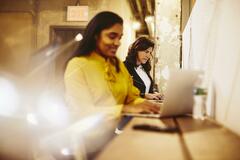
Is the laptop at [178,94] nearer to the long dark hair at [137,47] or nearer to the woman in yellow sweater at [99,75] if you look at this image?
the woman in yellow sweater at [99,75]

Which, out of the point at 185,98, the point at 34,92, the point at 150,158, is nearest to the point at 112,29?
the point at 185,98

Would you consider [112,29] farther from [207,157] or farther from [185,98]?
[207,157]

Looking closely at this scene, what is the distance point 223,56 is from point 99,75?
0.75 m

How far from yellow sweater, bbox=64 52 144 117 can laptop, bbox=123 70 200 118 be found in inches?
8.8

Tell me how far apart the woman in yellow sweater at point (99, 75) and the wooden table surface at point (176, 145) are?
1.58 ft

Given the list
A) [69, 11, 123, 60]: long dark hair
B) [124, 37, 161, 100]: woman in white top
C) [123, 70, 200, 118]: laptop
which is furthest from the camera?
[124, 37, 161, 100]: woman in white top

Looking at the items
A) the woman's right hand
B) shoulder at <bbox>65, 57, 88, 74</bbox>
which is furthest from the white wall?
shoulder at <bbox>65, 57, 88, 74</bbox>

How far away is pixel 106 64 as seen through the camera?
2180 mm

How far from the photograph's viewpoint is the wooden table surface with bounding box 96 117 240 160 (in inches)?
A: 36.9

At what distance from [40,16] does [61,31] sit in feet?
1.89

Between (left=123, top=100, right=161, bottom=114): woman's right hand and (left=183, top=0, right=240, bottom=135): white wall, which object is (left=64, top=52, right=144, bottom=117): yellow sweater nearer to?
(left=123, top=100, right=161, bottom=114): woman's right hand

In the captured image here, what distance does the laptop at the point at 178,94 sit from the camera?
1.79m

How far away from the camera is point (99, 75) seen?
206 cm

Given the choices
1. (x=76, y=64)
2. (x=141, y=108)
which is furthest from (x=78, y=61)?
(x=141, y=108)
